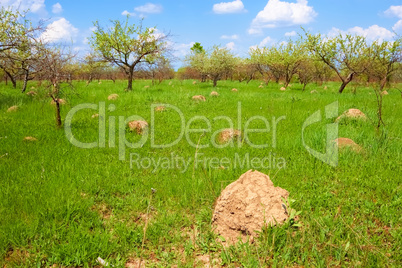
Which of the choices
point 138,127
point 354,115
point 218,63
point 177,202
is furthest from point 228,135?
point 218,63

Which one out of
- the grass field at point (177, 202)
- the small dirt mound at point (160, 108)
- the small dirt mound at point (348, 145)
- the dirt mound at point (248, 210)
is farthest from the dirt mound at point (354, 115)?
the small dirt mound at point (160, 108)

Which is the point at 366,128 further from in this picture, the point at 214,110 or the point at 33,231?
the point at 33,231

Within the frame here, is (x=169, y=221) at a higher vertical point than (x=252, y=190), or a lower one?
lower

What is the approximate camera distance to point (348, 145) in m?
6.15

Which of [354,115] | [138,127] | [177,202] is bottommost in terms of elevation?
[177,202]

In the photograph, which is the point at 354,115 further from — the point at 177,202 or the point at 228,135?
the point at 177,202

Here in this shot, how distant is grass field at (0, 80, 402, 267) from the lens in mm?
3094

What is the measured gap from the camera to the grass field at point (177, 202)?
309cm

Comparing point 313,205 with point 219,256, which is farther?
point 313,205

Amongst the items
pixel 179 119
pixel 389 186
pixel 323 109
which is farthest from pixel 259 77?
pixel 389 186

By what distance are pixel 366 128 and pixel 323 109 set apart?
3.73 metres

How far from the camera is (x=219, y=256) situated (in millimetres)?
3119

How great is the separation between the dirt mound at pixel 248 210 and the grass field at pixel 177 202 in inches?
5.8

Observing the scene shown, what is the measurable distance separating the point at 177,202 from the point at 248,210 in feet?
4.73
